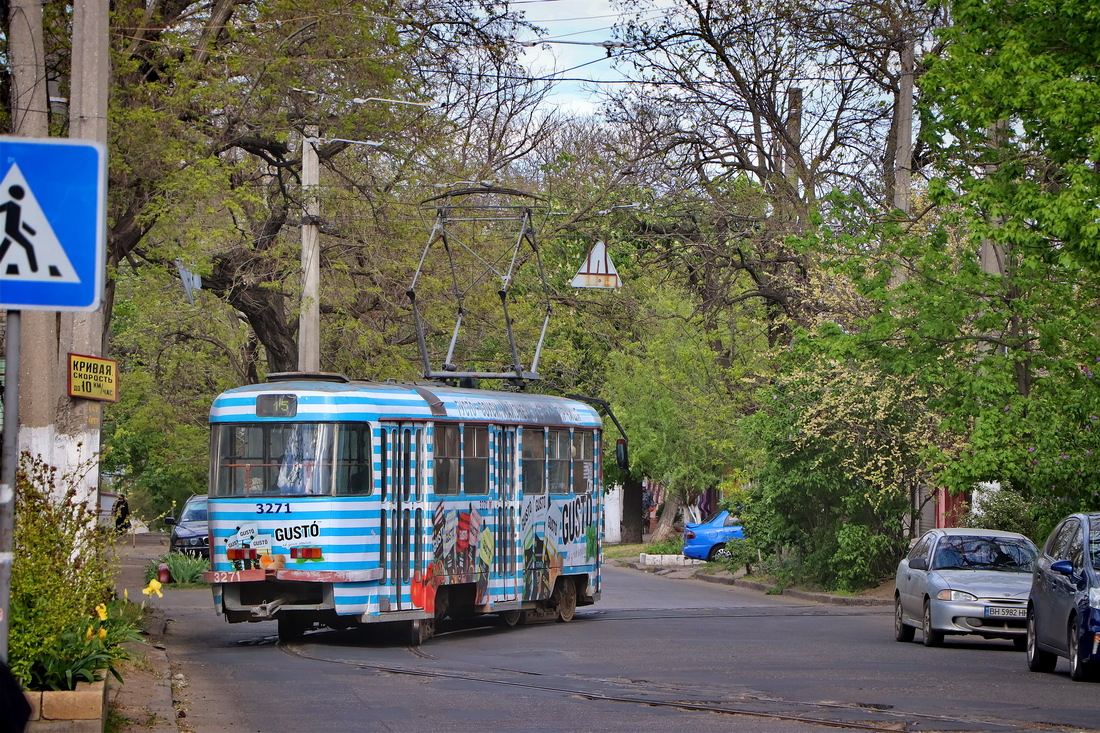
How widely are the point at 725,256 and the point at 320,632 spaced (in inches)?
581

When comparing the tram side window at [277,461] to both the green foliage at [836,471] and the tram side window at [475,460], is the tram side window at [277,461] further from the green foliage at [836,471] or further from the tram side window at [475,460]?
the green foliage at [836,471]

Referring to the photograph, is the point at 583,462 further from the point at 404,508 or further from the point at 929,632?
the point at 929,632

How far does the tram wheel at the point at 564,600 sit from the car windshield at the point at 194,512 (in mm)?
12707

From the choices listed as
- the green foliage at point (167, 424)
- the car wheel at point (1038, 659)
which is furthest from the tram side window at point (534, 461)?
the green foliage at point (167, 424)

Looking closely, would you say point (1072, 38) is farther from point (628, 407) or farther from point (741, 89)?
point (628, 407)

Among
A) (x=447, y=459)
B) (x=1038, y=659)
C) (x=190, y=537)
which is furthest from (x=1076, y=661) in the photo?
(x=190, y=537)

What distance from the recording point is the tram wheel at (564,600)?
22312 millimetres

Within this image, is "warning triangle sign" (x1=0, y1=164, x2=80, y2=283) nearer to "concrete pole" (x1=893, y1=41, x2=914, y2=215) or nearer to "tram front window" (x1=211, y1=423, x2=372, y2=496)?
"tram front window" (x1=211, y1=423, x2=372, y2=496)

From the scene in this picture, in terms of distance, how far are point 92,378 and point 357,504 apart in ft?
15.0

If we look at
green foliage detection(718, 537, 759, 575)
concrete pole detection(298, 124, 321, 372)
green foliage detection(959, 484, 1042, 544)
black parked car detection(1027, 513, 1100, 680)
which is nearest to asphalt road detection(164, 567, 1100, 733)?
black parked car detection(1027, 513, 1100, 680)

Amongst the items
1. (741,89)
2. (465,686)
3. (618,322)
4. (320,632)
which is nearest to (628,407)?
(618,322)

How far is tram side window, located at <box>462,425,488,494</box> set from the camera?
19594 mm

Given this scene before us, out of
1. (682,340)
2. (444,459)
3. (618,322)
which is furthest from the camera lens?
(682,340)

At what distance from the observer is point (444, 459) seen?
1908 cm
